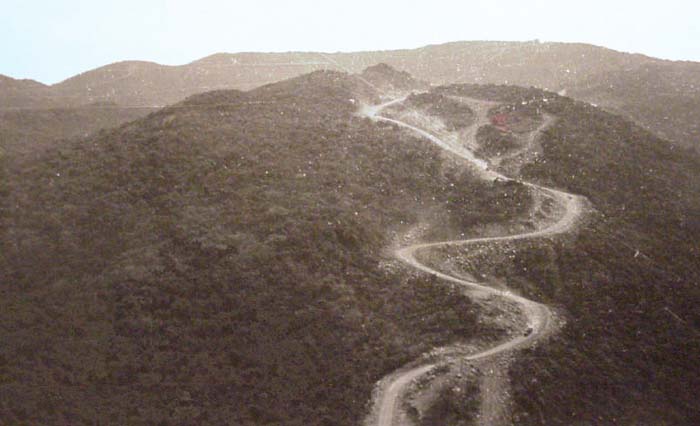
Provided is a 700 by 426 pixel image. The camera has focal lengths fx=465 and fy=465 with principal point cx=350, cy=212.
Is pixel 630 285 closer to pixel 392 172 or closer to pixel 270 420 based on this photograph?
pixel 392 172

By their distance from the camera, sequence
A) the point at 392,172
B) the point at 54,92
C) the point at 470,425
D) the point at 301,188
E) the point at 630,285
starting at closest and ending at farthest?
the point at 470,425
the point at 630,285
the point at 301,188
the point at 392,172
the point at 54,92

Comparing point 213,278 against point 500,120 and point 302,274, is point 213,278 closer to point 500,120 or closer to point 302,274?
point 302,274

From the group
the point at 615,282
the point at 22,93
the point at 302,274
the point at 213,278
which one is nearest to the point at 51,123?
the point at 22,93

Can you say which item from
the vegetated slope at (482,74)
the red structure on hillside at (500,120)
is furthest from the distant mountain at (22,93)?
the red structure on hillside at (500,120)

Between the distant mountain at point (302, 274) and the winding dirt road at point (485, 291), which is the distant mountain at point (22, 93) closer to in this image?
the distant mountain at point (302, 274)

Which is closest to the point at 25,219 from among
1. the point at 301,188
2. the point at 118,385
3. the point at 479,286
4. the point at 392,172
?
the point at 118,385

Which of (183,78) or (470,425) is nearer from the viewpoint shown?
(470,425)

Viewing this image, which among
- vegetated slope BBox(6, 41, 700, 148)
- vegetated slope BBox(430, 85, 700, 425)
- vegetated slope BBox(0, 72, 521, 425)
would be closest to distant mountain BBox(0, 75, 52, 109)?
vegetated slope BBox(6, 41, 700, 148)
